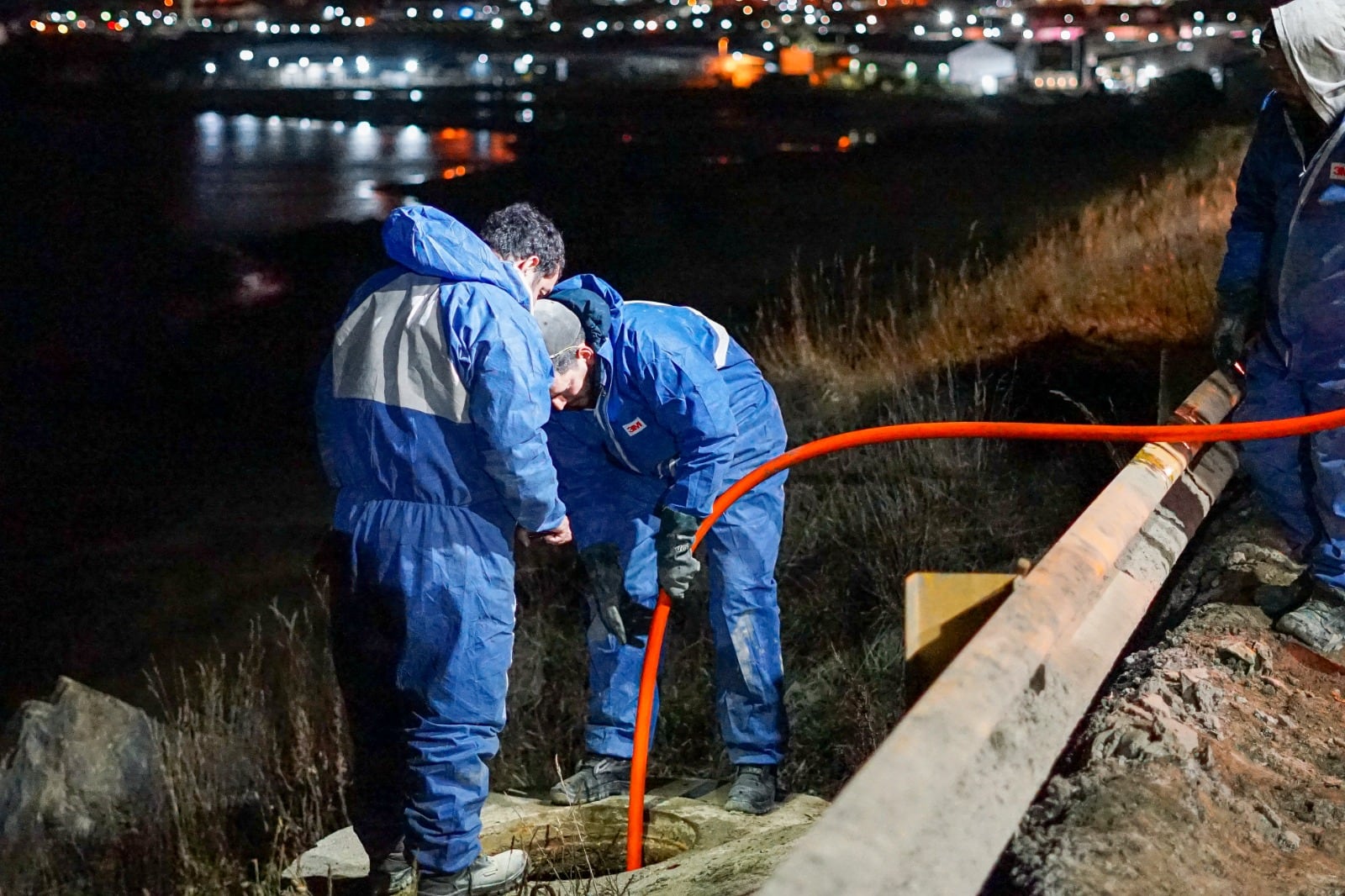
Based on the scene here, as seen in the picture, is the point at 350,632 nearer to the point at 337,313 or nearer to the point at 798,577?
the point at 798,577

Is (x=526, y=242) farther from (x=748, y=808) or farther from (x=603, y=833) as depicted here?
(x=603, y=833)

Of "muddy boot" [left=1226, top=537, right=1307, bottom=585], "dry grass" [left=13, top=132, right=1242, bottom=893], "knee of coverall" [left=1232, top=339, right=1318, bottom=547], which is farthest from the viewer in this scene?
"dry grass" [left=13, top=132, right=1242, bottom=893]

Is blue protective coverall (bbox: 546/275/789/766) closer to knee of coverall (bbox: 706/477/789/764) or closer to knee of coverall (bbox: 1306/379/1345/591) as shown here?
knee of coverall (bbox: 706/477/789/764)

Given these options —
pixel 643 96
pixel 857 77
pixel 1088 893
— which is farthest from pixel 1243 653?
pixel 857 77

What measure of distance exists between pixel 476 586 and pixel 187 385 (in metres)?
9.76

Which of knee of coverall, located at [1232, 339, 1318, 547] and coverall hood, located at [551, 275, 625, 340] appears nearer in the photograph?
knee of coverall, located at [1232, 339, 1318, 547]

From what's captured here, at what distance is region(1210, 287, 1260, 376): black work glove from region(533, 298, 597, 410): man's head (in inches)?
82.2

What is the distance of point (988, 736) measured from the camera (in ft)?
7.06

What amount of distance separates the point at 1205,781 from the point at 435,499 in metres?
2.04

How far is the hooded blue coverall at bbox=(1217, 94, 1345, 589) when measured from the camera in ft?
12.1

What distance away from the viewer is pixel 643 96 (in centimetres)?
3259

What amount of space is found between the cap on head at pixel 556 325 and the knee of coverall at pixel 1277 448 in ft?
7.18

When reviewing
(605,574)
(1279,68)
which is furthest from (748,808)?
(1279,68)

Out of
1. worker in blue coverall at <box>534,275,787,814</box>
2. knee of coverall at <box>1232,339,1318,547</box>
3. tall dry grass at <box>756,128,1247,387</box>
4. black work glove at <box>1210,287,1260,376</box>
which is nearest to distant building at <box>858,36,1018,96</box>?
tall dry grass at <box>756,128,1247,387</box>
